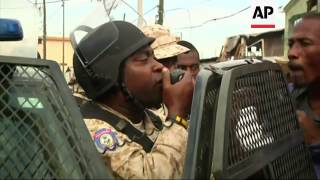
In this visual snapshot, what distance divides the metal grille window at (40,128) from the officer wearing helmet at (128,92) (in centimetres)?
39

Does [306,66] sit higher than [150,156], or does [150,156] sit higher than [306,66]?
[306,66]

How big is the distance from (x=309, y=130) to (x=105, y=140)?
860mm

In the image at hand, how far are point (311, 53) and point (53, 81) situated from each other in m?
1.32

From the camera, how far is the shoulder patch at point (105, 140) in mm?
1974

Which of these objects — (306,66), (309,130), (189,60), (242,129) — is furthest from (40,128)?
(189,60)

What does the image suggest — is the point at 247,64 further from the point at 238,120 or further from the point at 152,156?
the point at 152,156

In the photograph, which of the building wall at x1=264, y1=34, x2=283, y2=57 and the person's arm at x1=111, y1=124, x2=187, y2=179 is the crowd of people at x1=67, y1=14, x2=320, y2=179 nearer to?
the person's arm at x1=111, y1=124, x2=187, y2=179

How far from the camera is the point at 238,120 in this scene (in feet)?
5.27

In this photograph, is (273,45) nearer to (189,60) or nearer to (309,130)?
(189,60)

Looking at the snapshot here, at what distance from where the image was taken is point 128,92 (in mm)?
2355

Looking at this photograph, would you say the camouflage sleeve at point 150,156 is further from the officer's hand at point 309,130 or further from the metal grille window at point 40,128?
the officer's hand at point 309,130

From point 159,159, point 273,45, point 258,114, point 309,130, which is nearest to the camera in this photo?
point 258,114

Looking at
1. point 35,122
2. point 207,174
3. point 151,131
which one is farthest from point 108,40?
point 207,174

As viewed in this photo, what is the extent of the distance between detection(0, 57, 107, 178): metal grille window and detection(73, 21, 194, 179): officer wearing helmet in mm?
390
